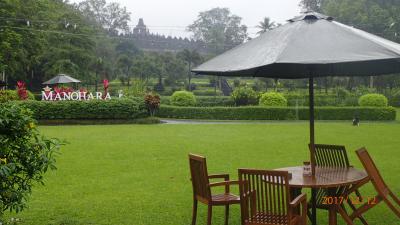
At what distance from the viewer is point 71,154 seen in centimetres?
1113

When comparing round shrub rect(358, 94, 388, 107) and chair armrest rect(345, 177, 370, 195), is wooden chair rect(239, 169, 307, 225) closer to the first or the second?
chair armrest rect(345, 177, 370, 195)

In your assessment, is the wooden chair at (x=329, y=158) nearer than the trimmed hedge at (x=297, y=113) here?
Yes

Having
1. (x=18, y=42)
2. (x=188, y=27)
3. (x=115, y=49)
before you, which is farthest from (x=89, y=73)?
(x=188, y=27)

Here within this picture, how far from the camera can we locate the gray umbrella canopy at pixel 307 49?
3.97 meters

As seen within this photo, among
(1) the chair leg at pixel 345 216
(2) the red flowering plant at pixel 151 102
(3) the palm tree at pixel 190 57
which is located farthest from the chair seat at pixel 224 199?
(3) the palm tree at pixel 190 57

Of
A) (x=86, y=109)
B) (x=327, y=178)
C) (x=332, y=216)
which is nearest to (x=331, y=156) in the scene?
(x=327, y=178)

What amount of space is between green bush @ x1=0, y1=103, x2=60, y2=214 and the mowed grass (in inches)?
51.1

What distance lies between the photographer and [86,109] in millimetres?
20438

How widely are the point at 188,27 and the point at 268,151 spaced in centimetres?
7370

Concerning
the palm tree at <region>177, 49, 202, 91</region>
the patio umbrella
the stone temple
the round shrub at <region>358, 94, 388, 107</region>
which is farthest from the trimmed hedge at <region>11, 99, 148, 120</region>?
the stone temple

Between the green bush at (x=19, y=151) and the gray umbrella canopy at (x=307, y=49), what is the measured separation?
1.58 metres

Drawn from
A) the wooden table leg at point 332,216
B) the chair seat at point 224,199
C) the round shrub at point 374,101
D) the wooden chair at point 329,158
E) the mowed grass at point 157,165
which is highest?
the round shrub at point 374,101

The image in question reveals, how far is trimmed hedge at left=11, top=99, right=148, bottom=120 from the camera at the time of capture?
20.2 m

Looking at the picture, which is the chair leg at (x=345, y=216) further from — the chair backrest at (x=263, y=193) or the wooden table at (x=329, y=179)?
the chair backrest at (x=263, y=193)
